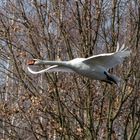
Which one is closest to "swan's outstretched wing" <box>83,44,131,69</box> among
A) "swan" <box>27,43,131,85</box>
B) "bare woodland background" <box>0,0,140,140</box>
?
"swan" <box>27,43,131,85</box>

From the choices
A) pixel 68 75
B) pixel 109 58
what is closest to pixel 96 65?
pixel 109 58

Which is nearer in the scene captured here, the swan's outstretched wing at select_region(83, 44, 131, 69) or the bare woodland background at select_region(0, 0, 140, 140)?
the swan's outstretched wing at select_region(83, 44, 131, 69)

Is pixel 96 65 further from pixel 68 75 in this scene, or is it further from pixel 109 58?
pixel 68 75

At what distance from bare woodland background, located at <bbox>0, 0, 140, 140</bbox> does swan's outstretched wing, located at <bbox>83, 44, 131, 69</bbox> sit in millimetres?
2429

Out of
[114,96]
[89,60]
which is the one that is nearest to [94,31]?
[114,96]

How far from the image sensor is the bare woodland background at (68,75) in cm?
709

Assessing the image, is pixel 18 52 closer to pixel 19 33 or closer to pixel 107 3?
pixel 19 33

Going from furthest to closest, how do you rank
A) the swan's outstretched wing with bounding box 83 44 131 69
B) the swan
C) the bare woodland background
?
the bare woodland background → the swan's outstretched wing with bounding box 83 44 131 69 → the swan

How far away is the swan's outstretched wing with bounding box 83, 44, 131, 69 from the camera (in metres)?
4.32

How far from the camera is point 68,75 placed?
305 inches

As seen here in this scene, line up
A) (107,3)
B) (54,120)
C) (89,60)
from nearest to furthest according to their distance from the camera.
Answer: (89,60)
(54,120)
(107,3)

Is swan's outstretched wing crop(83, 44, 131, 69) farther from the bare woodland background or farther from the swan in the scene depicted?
the bare woodland background

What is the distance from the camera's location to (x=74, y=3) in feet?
24.9

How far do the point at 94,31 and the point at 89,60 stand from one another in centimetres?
322
